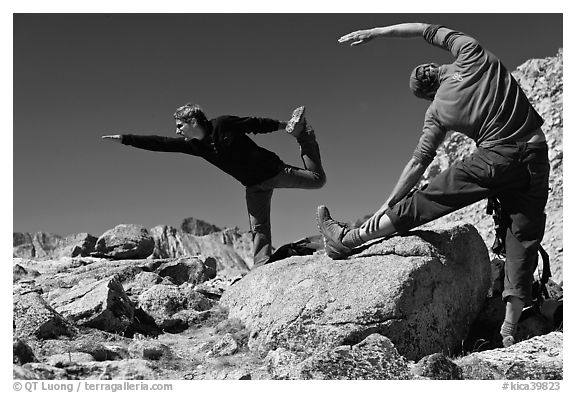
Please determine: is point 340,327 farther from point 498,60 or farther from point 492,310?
point 498,60

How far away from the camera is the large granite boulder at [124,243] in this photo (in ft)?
50.5

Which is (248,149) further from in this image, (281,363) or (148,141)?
(281,363)

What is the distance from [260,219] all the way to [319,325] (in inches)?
129

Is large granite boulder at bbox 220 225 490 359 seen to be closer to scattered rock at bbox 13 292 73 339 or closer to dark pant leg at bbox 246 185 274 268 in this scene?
dark pant leg at bbox 246 185 274 268

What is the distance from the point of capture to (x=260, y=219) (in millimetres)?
9602

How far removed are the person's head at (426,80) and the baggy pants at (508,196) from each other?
94 centimetres

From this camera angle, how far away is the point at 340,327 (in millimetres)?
6531

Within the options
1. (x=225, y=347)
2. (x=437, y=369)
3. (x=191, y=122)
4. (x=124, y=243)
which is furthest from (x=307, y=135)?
(x=124, y=243)

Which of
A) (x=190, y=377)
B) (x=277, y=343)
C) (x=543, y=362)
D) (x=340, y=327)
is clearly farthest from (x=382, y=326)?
(x=190, y=377)

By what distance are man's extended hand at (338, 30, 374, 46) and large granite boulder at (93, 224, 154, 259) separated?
983 centimetres

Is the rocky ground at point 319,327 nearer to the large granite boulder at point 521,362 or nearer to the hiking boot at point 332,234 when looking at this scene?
the large granite boulder at point 521,362

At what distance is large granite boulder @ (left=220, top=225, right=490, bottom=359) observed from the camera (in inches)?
259
